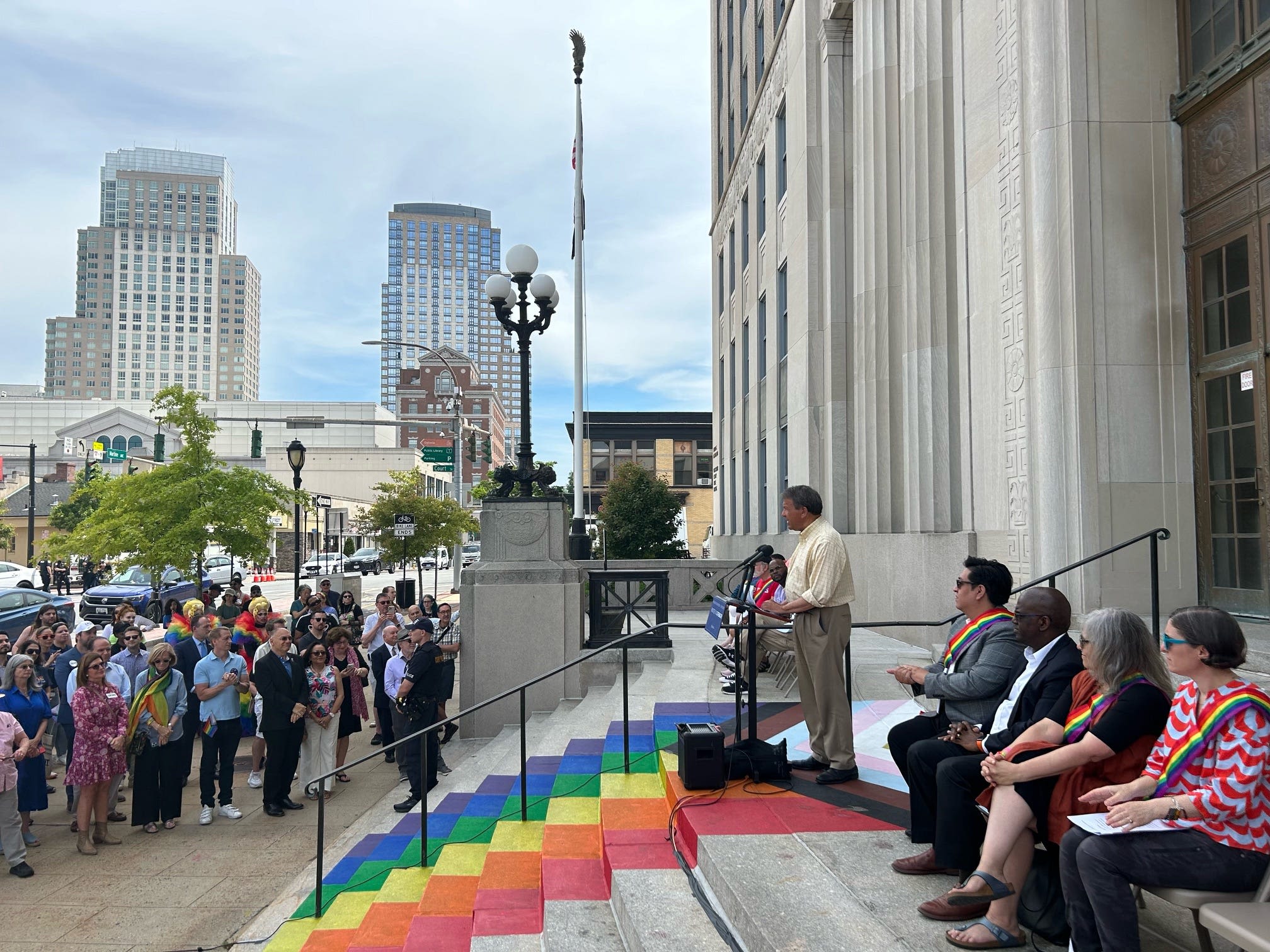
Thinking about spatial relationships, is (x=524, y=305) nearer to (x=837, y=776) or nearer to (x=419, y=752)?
(x=419, y=752)

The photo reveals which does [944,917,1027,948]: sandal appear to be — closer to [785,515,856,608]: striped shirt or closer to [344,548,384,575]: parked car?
[785,515,856,608]: striped shirt

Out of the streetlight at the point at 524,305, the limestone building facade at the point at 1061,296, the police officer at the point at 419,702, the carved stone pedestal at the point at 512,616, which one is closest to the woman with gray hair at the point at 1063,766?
the limestone building facade at the point at 1061,296

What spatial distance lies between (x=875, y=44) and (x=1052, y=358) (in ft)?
26.9

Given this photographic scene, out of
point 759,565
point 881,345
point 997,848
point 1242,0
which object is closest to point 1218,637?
point 997,848

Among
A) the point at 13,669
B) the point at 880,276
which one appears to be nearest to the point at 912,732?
the point at 13,669

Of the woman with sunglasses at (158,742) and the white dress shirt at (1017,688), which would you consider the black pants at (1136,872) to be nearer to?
the white dress shirt at (1017,688)

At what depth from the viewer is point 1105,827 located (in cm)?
322

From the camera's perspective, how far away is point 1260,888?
3.00m

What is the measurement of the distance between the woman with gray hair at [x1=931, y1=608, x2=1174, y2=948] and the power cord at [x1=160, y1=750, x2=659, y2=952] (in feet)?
13.0

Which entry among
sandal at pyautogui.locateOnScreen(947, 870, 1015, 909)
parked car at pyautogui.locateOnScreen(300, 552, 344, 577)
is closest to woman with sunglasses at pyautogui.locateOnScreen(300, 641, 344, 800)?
sandal at pyautogui.locateOnScreen(947, 870, 1015, 909)

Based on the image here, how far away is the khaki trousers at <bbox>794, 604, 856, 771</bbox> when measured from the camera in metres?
5.79

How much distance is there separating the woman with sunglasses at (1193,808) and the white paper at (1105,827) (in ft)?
0.04

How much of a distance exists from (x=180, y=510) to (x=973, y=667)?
22343mm

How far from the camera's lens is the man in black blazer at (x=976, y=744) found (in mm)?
4012
